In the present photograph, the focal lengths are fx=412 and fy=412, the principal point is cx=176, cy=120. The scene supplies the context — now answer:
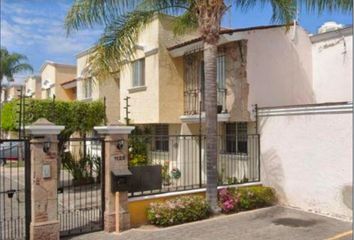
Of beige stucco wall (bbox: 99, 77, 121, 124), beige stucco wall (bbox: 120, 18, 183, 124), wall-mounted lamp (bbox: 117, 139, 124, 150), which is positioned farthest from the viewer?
beige stucco wall (bbox: 99, 77, 121, 124)

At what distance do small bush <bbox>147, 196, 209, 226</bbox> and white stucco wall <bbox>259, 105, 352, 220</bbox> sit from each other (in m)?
2.85

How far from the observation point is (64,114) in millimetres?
16781

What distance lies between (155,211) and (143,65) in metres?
8.72

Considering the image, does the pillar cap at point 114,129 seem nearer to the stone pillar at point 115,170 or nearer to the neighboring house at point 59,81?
the stone pillar at point 115,170

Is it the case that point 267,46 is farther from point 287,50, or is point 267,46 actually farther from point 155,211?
point 155,211

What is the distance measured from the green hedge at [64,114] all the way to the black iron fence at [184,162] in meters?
2.39

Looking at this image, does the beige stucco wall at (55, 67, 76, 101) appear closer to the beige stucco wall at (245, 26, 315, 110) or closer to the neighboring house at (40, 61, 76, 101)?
the neighboring house at (40, 61, 76, 101)

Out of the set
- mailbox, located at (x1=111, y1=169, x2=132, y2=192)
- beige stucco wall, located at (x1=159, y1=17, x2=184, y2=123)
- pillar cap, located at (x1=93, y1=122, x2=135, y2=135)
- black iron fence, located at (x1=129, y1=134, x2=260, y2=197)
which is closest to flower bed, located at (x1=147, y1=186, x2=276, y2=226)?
black iron fence, located at (x1=129, y1=134, x2=260, y2=197)

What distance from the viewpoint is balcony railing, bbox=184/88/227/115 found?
14.2 m

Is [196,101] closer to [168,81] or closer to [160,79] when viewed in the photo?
[168,81]

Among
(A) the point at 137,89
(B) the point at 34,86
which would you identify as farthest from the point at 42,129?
(B) the point at 34,86

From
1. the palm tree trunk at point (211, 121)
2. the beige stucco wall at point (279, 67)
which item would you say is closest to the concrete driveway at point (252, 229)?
the palm tree trunk at point (211, 121)

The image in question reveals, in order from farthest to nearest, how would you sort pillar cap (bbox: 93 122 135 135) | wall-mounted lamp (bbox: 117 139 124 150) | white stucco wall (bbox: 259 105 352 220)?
white stucco wall (bbox: 259 105 352 220) → wall-mounted lamp (bbox: 117 139 124 150) → pillar cap (bbox: 93 122 135 135)

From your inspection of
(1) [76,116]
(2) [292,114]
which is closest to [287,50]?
(2) [292,114]
